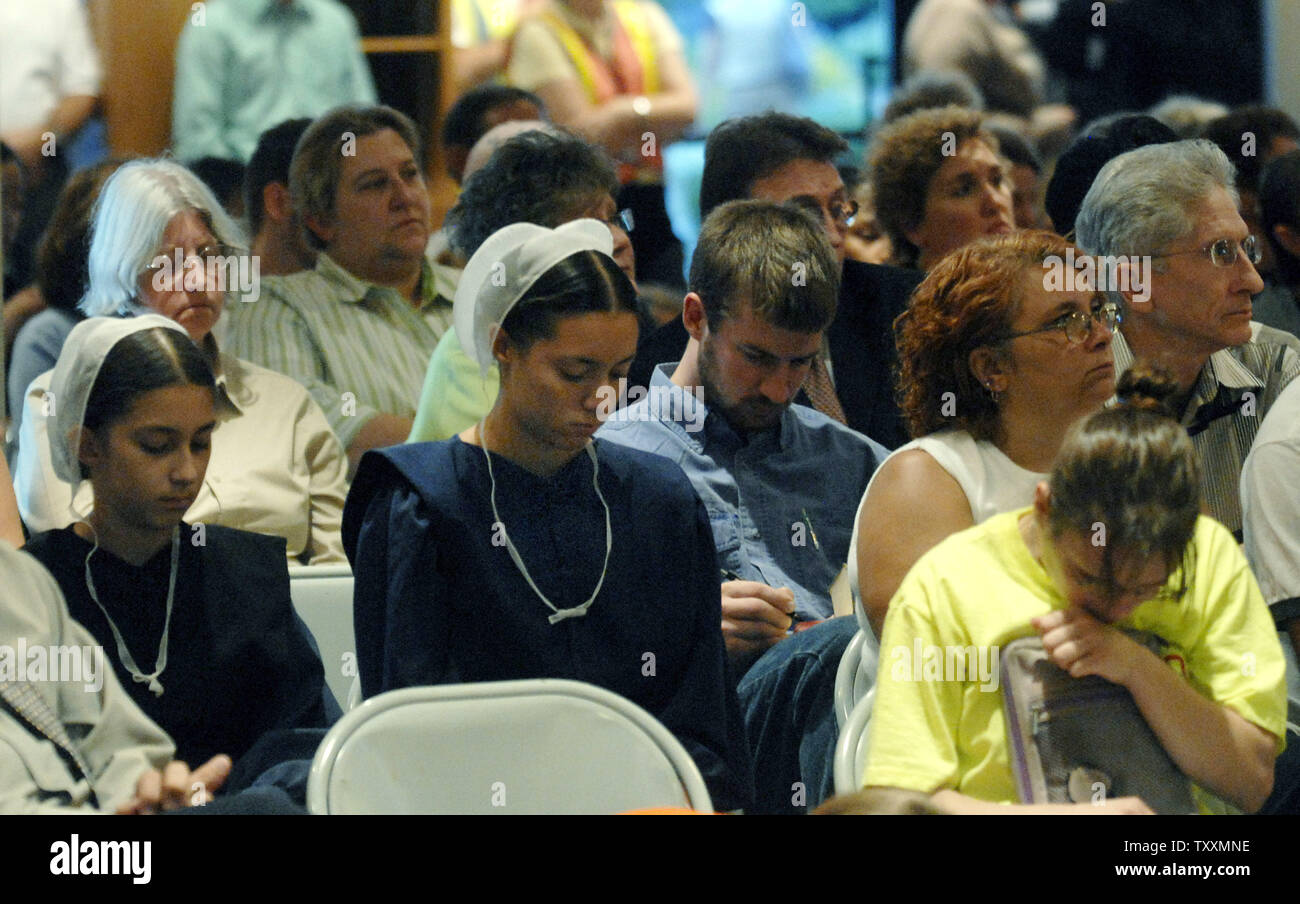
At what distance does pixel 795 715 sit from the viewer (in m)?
2.34

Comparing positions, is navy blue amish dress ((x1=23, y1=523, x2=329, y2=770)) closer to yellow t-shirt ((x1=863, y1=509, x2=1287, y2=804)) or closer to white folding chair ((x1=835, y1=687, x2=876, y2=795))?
white folding chair ((x1=835, y1=687, x2=876, y2=795))

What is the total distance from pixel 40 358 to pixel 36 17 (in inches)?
55.0

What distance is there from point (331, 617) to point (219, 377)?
0.52m

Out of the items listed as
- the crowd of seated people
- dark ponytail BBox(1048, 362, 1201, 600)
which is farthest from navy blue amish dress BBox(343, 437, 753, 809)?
dark ponytail BBox(1048, 362, 1201, 600)

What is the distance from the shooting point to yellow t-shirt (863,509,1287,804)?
1836 mm

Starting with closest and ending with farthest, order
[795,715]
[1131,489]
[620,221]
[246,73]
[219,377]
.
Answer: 1. [1131,489]
2. [795,715]
3. [219,377]
4. [620,221]
5. [246,73]

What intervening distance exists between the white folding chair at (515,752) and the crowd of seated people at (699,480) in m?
0.12

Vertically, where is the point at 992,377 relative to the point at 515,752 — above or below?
above

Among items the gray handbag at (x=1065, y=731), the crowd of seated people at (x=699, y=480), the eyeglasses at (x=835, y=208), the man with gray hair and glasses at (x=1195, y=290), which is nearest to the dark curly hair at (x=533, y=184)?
the crowd of seated people at (x=699, y=480)

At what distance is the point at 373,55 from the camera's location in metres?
4.39

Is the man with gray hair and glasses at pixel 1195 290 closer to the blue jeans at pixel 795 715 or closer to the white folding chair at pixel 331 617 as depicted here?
the blue jeans at pixel 795 715

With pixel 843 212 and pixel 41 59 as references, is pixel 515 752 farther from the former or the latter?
pixel 41 59

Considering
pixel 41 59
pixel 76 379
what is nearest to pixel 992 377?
pixel 76 379
